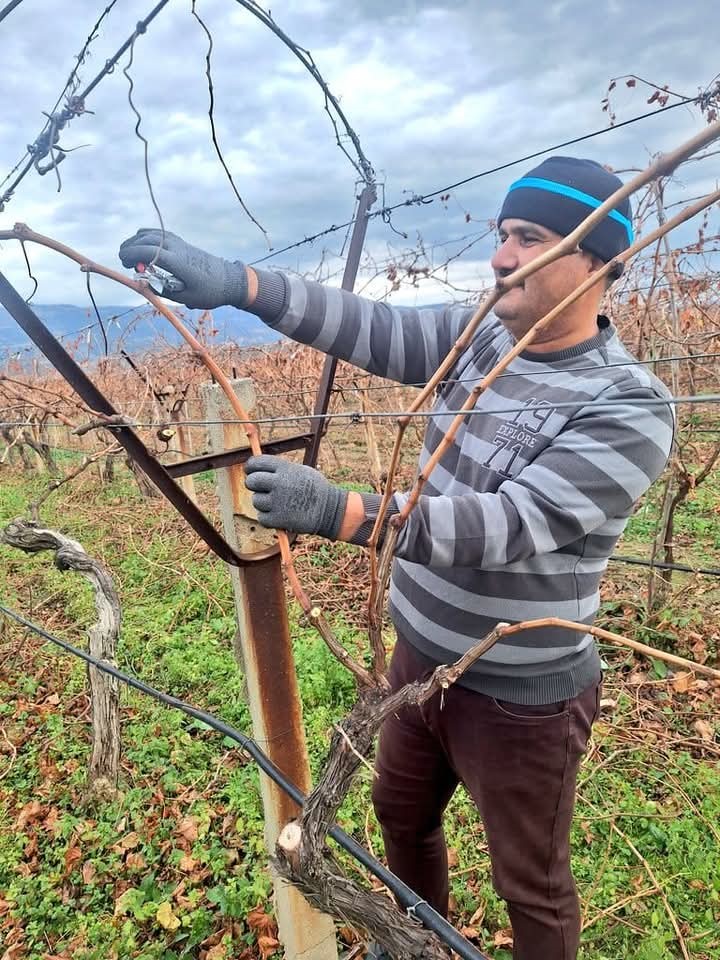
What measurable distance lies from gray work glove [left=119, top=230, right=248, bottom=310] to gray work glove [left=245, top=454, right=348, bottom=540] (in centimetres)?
53

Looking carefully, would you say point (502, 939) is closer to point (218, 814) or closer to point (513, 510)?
point (218, 814)

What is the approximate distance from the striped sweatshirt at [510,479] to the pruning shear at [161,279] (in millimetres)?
221

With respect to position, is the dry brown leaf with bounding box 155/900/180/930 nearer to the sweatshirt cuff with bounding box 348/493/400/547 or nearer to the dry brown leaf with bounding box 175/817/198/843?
the dry brown leaf with bounding box 175/817/198/843

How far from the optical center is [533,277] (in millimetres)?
1180

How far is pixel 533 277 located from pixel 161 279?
817 mm

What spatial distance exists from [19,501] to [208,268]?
7.86 metres

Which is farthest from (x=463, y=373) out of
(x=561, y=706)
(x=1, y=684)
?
(x=1, y=684)

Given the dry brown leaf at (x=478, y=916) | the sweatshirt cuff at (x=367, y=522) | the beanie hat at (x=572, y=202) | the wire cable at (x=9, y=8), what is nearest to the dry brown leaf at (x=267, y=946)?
the dry brown leaf at (x=478, y=916)

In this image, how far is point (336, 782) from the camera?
1.12 metres

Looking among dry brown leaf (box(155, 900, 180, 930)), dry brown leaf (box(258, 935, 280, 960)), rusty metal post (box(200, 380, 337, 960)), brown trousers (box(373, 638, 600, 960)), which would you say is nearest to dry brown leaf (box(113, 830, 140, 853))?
dry brown leaf (box(155, 900, 180, 930))

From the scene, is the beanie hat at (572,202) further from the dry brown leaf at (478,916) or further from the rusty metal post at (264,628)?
the dry brown leaf at (478,916)

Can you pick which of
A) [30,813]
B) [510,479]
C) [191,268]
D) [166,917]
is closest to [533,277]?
[510,479]

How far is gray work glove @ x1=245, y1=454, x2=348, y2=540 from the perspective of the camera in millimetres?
1037

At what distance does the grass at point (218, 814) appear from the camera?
2258mm
